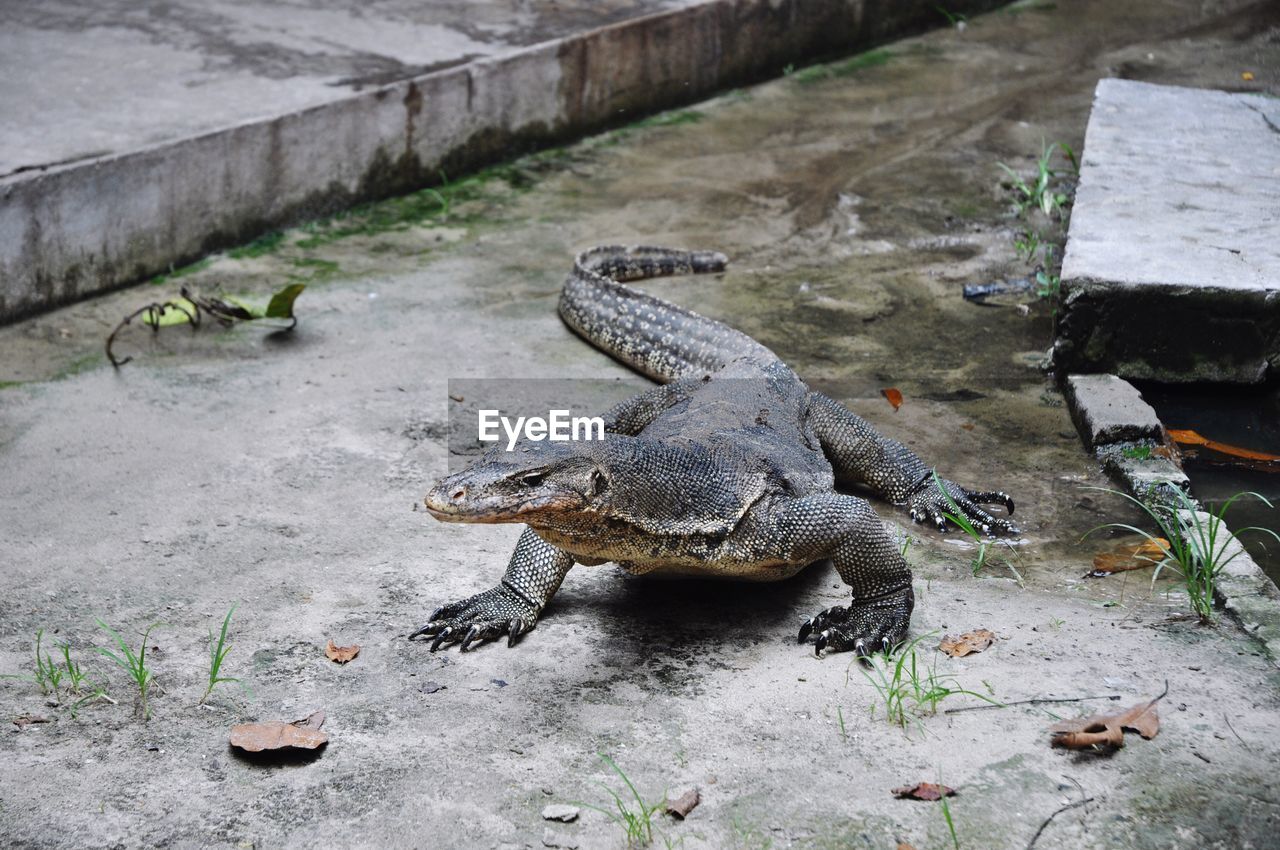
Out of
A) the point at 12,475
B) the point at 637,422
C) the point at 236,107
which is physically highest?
the point at 236,107

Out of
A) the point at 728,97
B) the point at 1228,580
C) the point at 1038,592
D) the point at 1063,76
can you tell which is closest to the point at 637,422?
the point at 1038,592

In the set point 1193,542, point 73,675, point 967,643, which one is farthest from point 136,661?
point 1193,542

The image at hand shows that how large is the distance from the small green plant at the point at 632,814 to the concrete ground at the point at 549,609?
28 mm

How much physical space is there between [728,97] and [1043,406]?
5.48m

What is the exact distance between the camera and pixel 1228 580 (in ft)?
13.5

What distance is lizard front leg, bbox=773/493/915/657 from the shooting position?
3.98m

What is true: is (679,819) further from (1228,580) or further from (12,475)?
(12,475)

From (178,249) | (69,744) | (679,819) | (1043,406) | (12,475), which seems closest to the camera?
(679,819)

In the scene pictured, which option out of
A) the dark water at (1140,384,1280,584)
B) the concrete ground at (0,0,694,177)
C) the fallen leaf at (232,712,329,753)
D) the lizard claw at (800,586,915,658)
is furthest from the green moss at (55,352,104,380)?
the dark water at (1140,384,1280,584)

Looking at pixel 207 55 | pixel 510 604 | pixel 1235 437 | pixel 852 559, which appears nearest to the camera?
pixel 852 559

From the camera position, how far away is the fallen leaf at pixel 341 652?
12.8ft

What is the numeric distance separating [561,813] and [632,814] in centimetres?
19

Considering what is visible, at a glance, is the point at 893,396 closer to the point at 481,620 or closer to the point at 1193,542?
the point at 1193,542

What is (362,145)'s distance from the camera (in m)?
7.95
